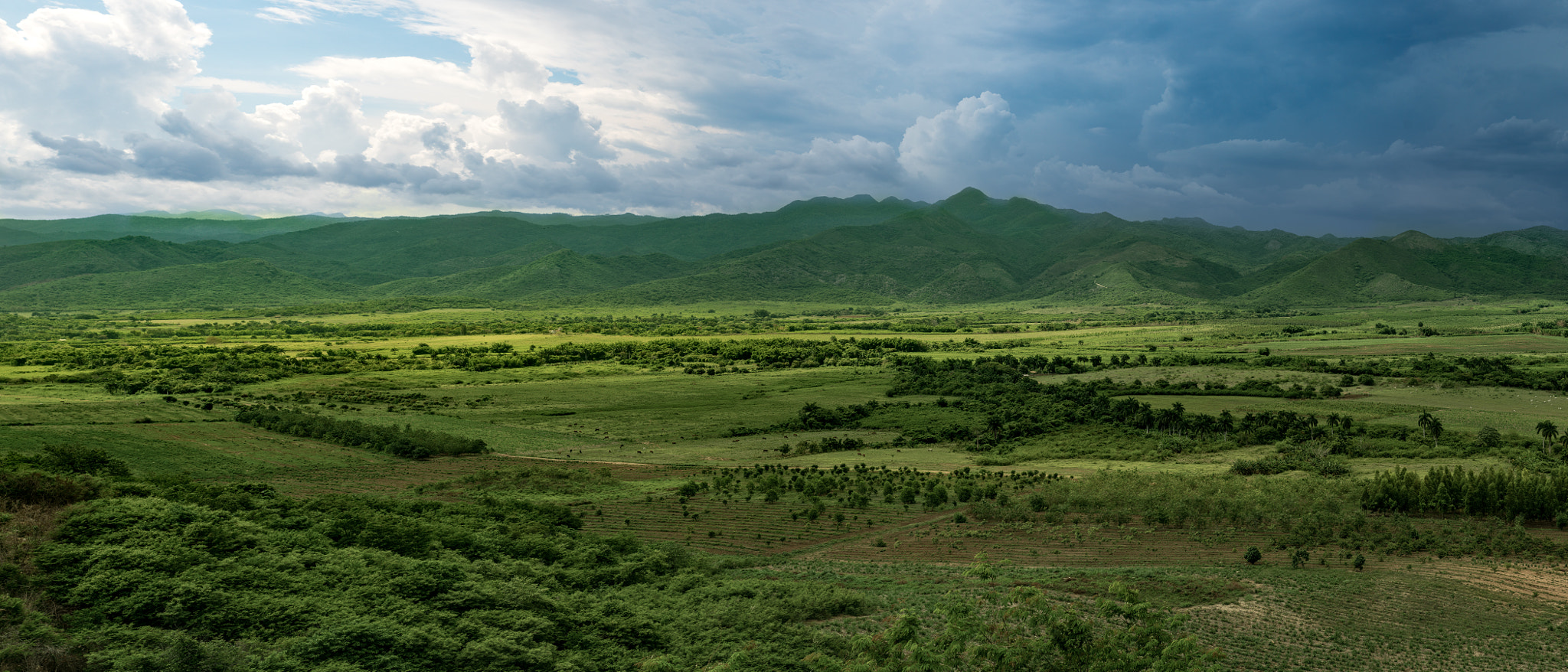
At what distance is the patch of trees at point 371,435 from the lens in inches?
2424

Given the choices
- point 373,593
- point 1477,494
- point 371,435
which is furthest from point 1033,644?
point 371,435

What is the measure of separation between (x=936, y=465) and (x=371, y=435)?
4290cm

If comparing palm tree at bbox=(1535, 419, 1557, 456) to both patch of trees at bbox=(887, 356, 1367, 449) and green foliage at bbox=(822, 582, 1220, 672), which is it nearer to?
patch of trees at bbox=(887, 356, 1367, 449)

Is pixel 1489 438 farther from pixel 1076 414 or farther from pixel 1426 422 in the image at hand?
pixel 1076 414

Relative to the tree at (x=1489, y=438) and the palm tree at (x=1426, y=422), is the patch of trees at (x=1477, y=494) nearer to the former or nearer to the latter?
the tree at (x=1489, y=438)

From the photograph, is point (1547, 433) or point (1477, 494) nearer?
point (1477, 494)

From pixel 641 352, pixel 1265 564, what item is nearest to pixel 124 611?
pixel 1265 564

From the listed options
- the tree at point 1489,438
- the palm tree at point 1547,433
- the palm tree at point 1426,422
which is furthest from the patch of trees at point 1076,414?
the palm tree at point 1547,433

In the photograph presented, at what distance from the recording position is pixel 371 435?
62562 millimetres

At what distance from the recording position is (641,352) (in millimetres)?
136750

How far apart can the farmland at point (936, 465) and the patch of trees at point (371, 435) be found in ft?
2.64

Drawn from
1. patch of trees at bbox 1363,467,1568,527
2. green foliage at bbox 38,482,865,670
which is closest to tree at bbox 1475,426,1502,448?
patch of trees at bbox 1363,467,1568,527

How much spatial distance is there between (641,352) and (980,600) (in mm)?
112354

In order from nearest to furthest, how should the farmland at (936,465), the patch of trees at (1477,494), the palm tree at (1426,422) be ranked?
the farmland at (936,465) < the patch of trees at (1477,494) < the palm tree at (1426,422)
